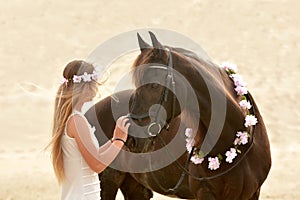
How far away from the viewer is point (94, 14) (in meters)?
28.5

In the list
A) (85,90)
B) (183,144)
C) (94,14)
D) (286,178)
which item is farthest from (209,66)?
(94,14)

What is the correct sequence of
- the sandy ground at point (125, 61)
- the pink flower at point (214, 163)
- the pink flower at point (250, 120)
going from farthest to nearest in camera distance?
the sandy ground at point (125, 61), the pink flower at point (250, 120), the pink flower at point (214, 163)

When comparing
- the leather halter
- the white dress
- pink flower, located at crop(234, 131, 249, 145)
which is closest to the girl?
the white dress

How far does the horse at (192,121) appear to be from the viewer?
461cm

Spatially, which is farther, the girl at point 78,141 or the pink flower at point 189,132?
the pink flower at point 189,132

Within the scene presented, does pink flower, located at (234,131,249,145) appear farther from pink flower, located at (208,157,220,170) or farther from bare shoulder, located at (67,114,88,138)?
bare shoulder, located at (67,114,88,138)

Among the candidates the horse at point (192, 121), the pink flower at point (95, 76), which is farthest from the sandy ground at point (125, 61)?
the pink flower at point (95, 76)

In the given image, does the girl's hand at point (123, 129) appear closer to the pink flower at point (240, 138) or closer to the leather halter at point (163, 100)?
the leather halter at point (163, 100)

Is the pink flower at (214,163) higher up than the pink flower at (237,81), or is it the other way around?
the pink flower at (237,81)

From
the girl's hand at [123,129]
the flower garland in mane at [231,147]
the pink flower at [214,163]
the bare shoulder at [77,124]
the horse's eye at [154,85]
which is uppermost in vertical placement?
the horse's eye at [154,85]

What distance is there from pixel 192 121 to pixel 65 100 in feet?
3.07

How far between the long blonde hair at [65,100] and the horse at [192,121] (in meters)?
0.33

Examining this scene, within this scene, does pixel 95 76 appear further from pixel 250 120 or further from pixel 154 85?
→ pixel 250 120

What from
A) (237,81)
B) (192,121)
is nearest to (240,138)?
(192,121)
